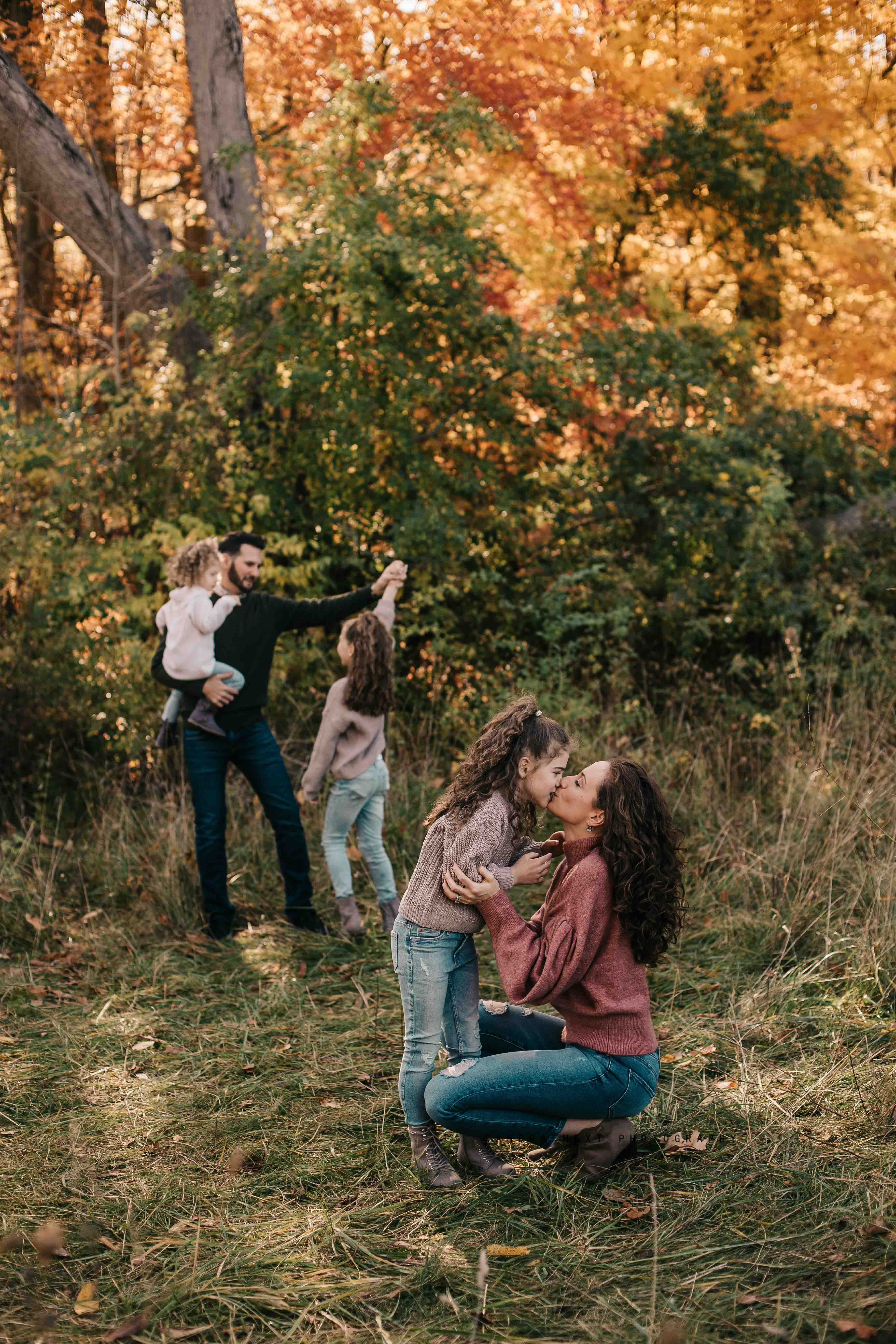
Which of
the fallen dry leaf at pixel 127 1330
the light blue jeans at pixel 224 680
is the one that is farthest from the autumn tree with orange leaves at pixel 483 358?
the fallen dry leaf at pixel 127 1330

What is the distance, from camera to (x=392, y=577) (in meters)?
5.64

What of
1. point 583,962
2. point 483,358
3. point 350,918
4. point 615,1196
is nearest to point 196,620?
point 350,918

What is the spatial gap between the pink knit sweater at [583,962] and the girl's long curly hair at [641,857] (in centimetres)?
4

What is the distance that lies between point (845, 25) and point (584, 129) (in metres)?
2.78

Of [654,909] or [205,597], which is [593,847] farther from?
[205,597]

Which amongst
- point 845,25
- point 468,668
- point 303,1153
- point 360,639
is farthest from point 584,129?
point 303,1153

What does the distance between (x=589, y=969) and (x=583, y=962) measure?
95 mm

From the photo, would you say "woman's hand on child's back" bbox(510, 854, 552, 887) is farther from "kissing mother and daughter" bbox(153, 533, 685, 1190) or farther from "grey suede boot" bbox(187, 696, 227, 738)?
"grey suede boot" bbox(187, 696, 227, 738)

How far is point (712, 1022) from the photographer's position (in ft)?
15.3

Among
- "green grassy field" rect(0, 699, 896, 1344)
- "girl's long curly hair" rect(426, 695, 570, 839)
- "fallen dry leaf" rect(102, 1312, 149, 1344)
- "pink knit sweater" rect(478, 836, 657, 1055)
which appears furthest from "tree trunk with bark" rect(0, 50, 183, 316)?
"fallen dry leaf" rect(102, 1312, 149, 1344)

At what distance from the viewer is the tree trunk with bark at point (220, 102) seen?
9500 millimetres

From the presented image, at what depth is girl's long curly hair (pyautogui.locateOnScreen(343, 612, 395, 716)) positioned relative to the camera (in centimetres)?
547

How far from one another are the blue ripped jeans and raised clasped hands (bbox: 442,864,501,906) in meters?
0.48

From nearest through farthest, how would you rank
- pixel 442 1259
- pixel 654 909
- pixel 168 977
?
pixel 442 1259 → pixel 654 909 → pixel 168 977
